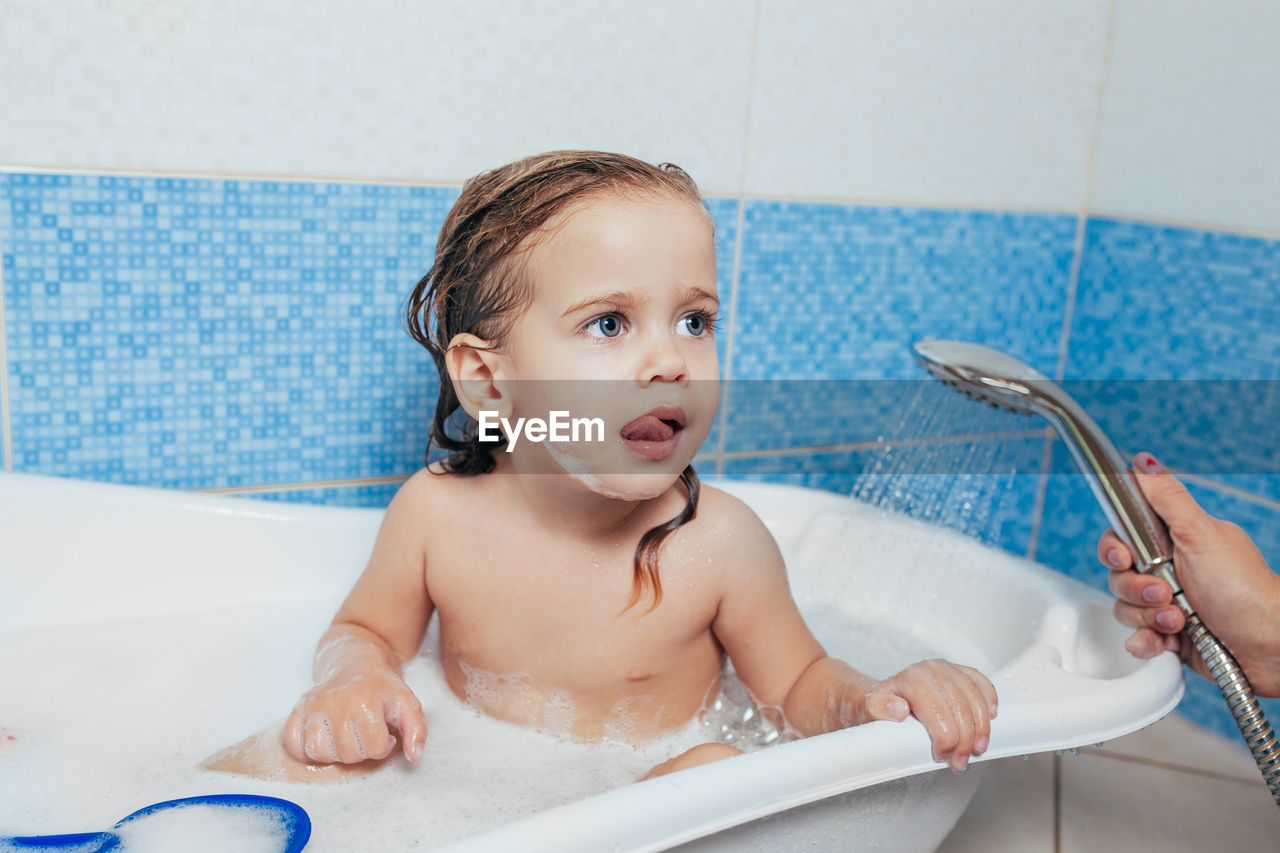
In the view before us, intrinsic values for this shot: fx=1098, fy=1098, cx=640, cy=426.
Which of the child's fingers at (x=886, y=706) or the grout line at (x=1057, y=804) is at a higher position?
the child's fingers at (x=886, y=706)

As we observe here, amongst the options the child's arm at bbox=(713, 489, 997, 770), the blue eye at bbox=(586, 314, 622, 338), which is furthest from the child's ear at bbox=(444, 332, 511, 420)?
the child's arm at bbox=(713, 489, 997, 770)

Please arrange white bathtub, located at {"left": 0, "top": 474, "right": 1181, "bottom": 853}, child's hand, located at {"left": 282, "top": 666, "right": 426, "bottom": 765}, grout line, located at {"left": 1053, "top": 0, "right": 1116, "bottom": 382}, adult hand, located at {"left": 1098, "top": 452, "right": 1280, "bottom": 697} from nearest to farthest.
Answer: white bathtub, located at {"left": 0, "top": 474, "right": 1181, "bottom": 853} → child's hand, located at {"left": 282, "top": 666, "right": 426, "bottom": 765} → adult hand, located at {"left": 1098, "top": 452, "right": 1280, "bottom": 697} → grout line, located at {"left": 1053, "top": 0, "right": 1116, "bottom": 382}

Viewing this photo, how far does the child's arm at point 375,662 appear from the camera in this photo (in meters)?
0.84

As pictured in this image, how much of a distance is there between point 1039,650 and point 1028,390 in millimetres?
238

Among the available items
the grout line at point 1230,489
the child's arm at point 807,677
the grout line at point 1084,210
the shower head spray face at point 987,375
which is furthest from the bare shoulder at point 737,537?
the grout line at point 1084,210

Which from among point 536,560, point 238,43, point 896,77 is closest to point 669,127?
point 896,77

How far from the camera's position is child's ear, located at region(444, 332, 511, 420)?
37.3 inches

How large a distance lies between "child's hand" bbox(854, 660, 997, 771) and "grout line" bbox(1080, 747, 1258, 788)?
0.72 metres

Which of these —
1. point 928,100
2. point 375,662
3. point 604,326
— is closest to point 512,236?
point 604,326

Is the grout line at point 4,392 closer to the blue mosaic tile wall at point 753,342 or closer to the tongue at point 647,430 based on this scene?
the blue mosaic tile wall at point 753,342

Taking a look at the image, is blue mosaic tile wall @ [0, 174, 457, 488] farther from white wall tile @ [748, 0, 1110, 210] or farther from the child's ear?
white wall tile @ [748, 0, 1110, 210]

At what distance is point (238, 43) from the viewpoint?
1112 mm

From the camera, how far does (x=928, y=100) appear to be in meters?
1.50

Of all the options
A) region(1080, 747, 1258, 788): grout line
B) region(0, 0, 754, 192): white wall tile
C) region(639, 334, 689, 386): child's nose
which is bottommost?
region(1080, 747, 1258, 788): grout line
